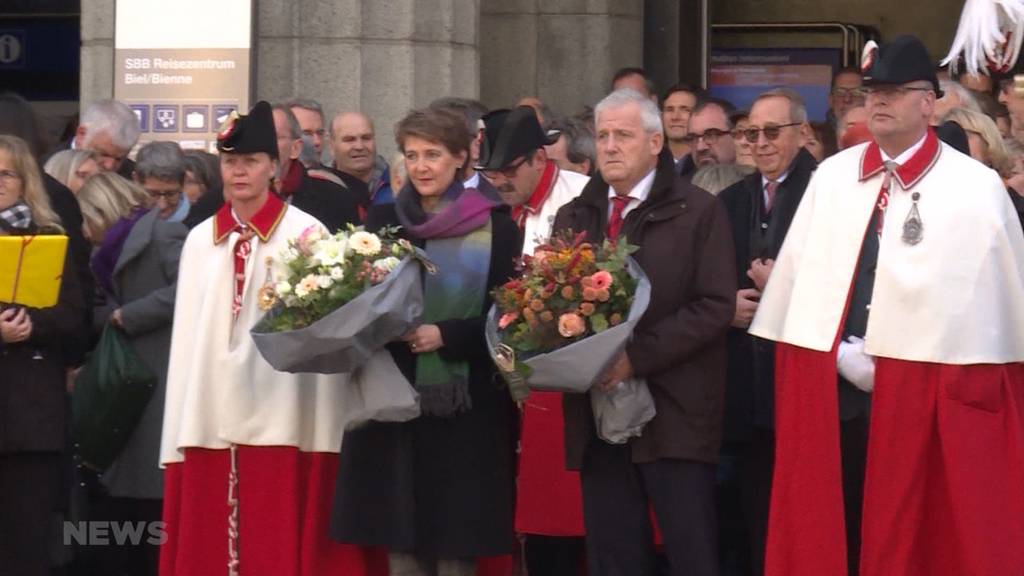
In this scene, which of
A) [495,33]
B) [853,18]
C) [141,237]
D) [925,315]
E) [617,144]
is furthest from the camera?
[853,18]

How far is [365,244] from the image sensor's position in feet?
25.3

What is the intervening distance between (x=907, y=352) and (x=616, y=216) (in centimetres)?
122

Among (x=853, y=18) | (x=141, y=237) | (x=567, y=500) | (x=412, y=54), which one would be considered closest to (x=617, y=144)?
(x=567, y=500)

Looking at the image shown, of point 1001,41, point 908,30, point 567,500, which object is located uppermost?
point 908,30

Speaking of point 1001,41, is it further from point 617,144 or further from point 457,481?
point 457,481

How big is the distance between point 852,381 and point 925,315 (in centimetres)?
39

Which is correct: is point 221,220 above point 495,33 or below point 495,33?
below

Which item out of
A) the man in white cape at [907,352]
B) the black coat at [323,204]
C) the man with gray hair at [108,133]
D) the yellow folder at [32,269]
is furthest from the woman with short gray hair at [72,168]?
the man in white cape at [907,352]

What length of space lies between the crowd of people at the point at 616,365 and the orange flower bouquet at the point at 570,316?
155 millimetres

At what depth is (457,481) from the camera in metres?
7.91

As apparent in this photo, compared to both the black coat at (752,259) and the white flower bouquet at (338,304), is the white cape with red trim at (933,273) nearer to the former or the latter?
the black coat at (752,259)

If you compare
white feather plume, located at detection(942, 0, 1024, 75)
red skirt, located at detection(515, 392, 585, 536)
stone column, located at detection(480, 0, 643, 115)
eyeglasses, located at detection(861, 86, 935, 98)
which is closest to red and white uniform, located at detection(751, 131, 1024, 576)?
eyeglasses, located at detection(861, 86, 935, 98)

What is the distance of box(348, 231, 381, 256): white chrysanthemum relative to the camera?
303 inches

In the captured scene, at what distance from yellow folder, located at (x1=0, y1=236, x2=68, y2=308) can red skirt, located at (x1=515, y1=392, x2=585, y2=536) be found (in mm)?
1946
